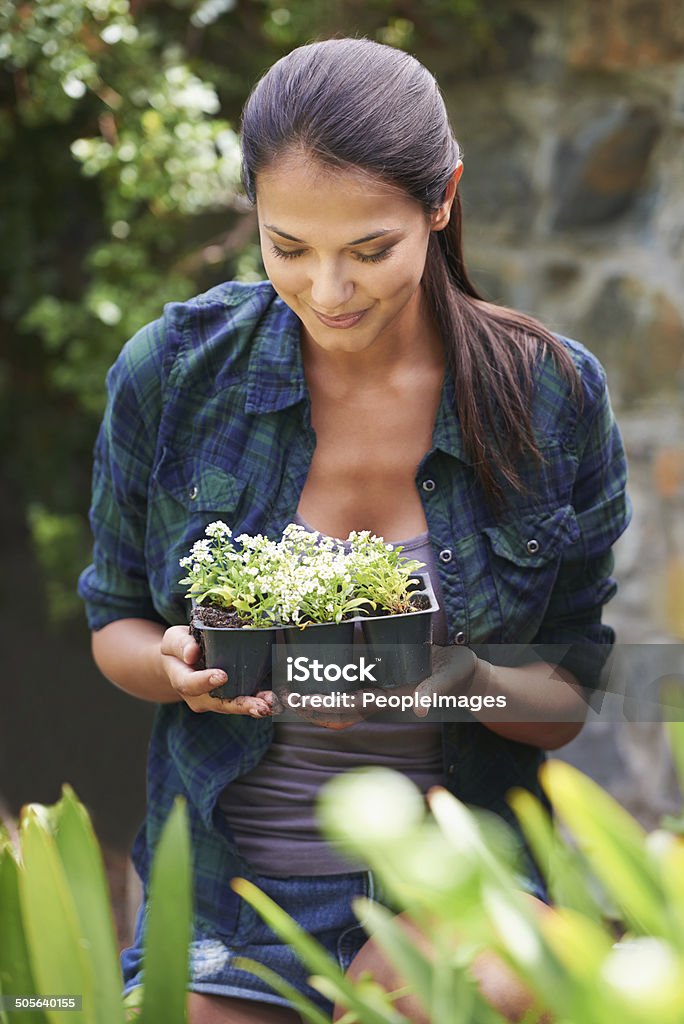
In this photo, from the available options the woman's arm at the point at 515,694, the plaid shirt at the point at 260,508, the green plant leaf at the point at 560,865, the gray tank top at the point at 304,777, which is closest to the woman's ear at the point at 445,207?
the plaid shirt at the point at 260,508

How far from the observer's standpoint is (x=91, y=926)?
2.55ft

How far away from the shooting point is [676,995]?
573 mm

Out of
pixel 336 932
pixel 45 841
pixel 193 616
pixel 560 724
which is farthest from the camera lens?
pixel 560 724

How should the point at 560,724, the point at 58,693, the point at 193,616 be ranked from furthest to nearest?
the point at 58,693 < the point at 560,724 < the point at 193,616

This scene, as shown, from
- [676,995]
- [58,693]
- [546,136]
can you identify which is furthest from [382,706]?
[58,693]

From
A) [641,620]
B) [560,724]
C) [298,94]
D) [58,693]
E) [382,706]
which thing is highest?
[298,94]

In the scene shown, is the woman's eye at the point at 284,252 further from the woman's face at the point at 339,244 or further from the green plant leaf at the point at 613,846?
the green plant leaf at the point at 613,846

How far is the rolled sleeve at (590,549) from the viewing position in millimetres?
1533

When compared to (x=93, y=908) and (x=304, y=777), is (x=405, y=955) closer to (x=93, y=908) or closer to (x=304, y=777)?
(x=93, y=908)

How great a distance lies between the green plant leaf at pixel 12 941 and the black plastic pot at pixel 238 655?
36cm

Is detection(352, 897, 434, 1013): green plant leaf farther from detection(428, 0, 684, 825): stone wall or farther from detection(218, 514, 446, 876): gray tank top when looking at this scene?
detection(428, 0, 684, 825): stone wall

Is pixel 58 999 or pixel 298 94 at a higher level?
pixel 298 94

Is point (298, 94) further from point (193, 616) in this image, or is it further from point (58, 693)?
point (58, 693)

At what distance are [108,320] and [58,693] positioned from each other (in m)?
1.15
